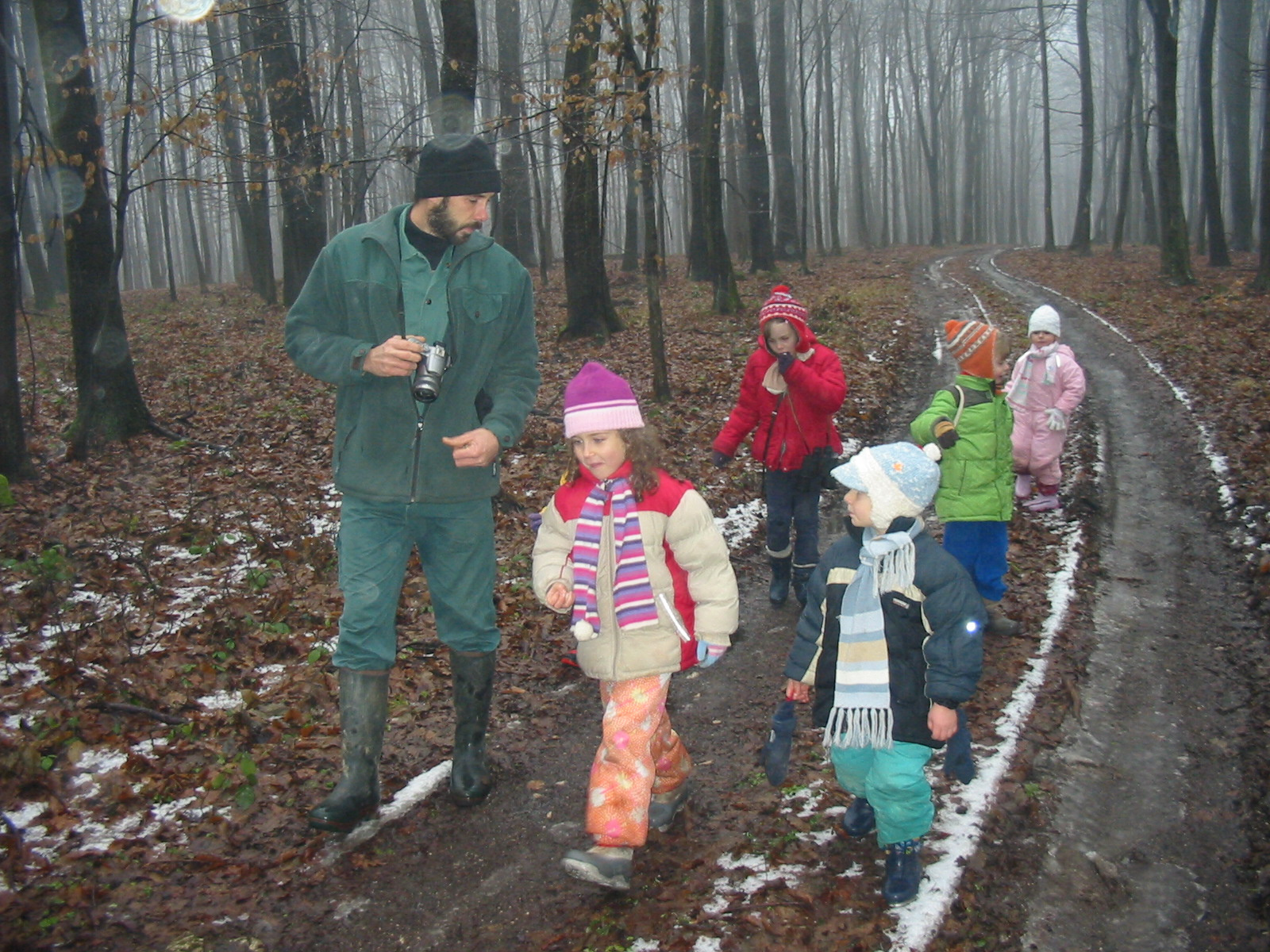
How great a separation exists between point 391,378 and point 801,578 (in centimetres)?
371

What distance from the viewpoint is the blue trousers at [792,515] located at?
6.39 m

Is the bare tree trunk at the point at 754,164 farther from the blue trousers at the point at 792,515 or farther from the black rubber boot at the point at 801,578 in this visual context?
the black rubber boot at the point at 801,578

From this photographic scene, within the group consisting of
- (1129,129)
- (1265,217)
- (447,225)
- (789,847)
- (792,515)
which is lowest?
(789,847)

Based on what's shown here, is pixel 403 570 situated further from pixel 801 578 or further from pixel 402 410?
pixel 801 578

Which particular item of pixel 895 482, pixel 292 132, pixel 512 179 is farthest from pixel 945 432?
pixel 512 179

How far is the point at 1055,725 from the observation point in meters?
4.73

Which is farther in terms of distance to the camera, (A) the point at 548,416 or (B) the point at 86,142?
(A) the point at 548,416

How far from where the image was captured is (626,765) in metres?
3.45

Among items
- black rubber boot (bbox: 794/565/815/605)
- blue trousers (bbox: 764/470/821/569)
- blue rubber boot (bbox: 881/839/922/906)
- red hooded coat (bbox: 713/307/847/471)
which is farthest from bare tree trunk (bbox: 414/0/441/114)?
blue rubber boot (bbox: 881/839/922/906)

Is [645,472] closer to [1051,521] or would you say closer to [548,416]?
[1051,521]

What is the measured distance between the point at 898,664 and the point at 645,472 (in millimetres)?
1185

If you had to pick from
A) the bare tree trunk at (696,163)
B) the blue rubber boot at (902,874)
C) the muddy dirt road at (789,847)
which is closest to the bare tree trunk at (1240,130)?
the bare tree trunk at (696,163)

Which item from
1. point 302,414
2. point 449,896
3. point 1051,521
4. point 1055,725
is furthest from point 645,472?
point 302,414

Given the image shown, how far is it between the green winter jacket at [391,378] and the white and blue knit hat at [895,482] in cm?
144
